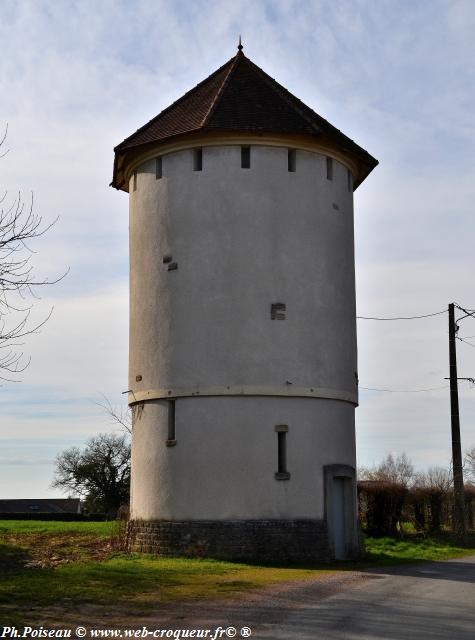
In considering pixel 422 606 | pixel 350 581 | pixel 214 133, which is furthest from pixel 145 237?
pixel 422 606

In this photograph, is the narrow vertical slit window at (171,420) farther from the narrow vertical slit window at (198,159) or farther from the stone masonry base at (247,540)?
the narrow vertical slit window at (198,159)

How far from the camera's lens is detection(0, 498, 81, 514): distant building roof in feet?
275

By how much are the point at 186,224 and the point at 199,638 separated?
1377 cm

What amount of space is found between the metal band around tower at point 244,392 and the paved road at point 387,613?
5501mm

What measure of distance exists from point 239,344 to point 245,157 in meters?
4.79

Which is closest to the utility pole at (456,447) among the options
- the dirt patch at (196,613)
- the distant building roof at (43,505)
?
the dirt patch at (196,613)

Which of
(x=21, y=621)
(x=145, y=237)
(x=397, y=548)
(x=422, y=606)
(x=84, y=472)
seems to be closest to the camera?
(x=21, y=621)

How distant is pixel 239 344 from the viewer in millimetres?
22609

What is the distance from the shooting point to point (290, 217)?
2353 cm

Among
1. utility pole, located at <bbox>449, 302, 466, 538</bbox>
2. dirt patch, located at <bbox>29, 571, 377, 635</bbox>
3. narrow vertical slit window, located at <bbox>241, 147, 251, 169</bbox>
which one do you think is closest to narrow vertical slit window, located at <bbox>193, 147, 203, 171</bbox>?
narrow vertical slit window, located at <bbox>241, 147, 251, 169</bbox>

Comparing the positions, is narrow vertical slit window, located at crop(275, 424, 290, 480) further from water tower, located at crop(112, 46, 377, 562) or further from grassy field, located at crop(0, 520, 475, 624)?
grassy field, located at crop(0, 520, 475, 624)

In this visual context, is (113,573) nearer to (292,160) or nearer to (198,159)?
(198,159)

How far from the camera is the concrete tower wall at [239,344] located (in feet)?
73.3

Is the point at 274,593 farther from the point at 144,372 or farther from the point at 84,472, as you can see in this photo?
the point at 84,472
